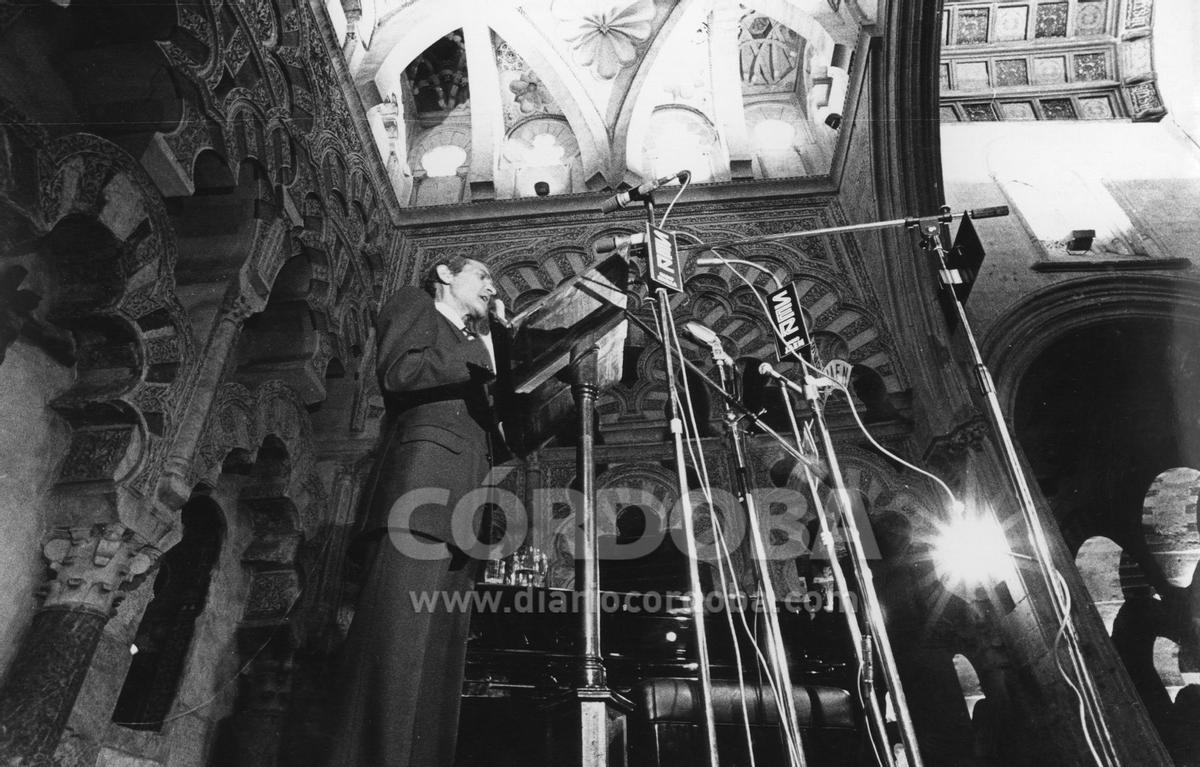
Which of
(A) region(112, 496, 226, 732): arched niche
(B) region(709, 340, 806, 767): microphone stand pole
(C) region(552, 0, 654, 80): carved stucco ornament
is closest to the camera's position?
(B) region(709, 340, 806, 767): microphone stand pole

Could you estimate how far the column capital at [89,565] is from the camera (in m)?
3.06

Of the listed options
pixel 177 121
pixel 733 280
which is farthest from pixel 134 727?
pixel 733 280

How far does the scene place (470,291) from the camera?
3053mm

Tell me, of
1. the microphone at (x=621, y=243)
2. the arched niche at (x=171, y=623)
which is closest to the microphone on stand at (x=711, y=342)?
the microphone at (x=621, y=243)

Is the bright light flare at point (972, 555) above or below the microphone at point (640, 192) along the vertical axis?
below

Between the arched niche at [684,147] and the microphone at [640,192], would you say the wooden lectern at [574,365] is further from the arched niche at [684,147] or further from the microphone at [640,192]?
the arched niche at [684,147]

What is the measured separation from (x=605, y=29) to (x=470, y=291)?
17.7 feet

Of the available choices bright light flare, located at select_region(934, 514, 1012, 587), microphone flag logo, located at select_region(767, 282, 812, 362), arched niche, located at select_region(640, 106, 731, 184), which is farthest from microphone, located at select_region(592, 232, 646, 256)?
arched niche, located at select_region(640, 106, 731, 184)

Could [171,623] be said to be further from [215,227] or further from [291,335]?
[215,227]

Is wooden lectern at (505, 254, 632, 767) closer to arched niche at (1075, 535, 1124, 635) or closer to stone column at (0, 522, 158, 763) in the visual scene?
stone column at (0, 522, 158, 763)

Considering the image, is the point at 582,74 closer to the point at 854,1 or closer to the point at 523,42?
the point at 523,42

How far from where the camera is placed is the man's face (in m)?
3.02

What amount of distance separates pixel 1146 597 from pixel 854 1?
8.60 meters

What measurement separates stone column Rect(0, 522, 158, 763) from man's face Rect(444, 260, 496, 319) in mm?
1887
